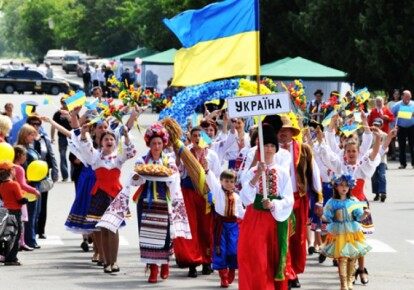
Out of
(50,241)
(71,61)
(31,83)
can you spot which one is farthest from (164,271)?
(71,61)

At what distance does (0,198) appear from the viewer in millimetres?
14922

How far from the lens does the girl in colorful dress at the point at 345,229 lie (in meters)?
13.1

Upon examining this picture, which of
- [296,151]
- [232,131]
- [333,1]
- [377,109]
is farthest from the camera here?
[333,1]

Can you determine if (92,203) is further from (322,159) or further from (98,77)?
(98,77)

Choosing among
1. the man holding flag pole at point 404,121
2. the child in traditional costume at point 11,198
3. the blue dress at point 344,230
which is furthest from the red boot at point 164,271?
the man holding flag pole at point 404,121

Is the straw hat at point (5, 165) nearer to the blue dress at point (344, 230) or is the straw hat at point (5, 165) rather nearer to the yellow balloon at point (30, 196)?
the yellow balloon at point (30, 196)

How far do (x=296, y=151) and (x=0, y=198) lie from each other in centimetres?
372

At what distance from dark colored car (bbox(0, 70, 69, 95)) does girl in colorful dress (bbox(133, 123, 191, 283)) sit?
51470 mm

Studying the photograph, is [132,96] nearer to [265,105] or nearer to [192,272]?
[192,272]

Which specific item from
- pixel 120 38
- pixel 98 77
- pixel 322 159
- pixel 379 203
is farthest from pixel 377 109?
pixel 120 38

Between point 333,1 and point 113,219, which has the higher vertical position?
point 333,1

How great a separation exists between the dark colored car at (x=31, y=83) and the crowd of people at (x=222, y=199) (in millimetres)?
48998

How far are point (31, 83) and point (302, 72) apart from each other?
95.4ft

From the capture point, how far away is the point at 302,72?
38.4 meters
